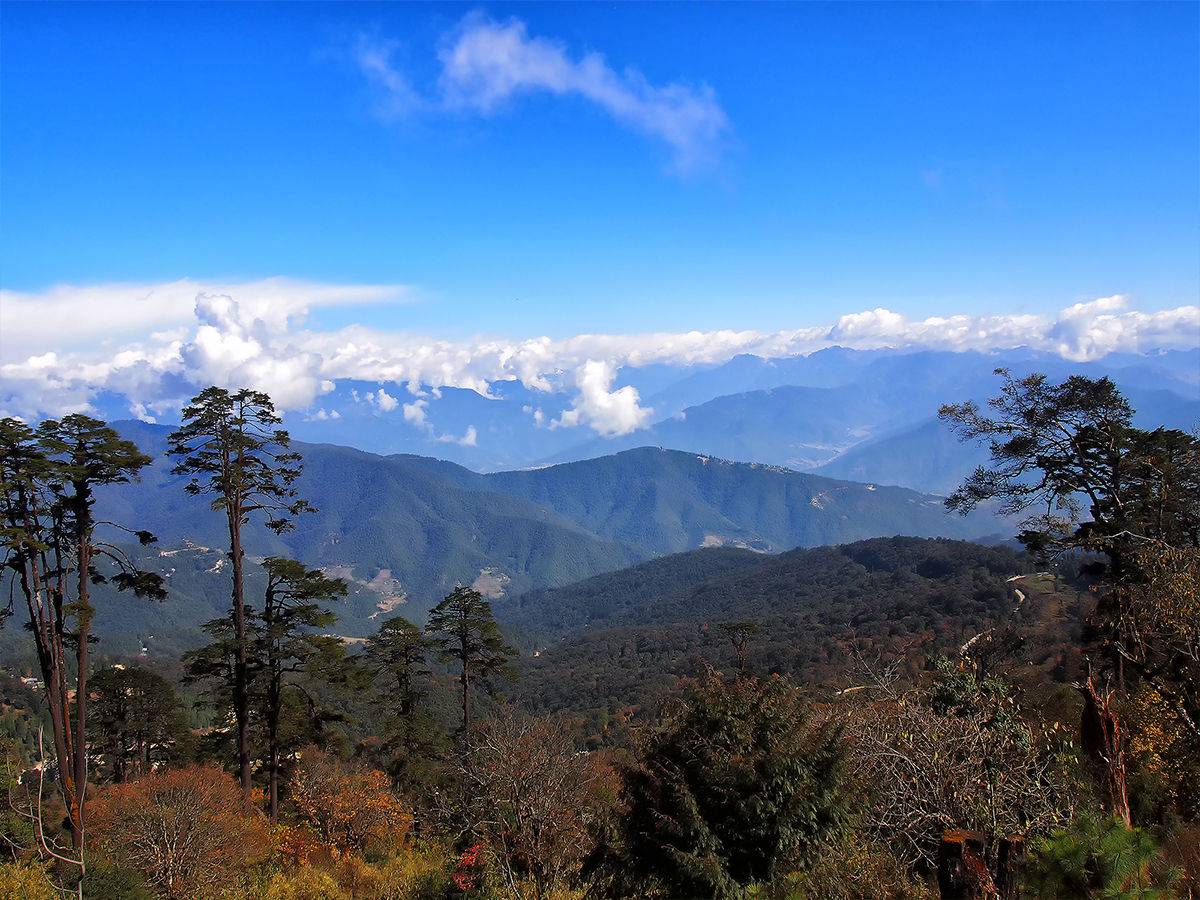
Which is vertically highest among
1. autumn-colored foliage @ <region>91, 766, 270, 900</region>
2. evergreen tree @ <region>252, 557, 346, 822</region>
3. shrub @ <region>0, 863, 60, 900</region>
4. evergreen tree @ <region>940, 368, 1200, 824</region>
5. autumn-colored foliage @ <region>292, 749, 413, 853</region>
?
evergreen tree @ <region>940, 368, 1200, 824</region>

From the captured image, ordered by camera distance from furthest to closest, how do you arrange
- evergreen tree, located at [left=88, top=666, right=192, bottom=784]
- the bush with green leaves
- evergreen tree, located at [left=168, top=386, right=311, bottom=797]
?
evergreen tree, located at [left=88, top=666, right=192, bottom=784]
evergreen tree, located at [left=168, top=386, right=311, bottom=797]
the bush with green leaves

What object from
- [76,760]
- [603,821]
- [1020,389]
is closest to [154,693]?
[76,760]

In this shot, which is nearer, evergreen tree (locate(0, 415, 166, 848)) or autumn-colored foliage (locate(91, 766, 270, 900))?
evergreen tree (locate(0, 415, 166, 848))

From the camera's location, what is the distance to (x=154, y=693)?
1273 inches

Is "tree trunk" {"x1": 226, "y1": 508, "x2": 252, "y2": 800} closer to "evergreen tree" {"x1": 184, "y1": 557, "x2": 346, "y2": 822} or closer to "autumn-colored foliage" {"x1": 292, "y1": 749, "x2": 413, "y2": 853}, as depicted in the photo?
"evergreen tree" {"x1": 184, "y1": 557, "x2": 346, "y2": 822}

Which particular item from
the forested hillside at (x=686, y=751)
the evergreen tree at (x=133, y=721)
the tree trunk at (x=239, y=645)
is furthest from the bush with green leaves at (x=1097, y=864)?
the evergreen tree at (x=133, y=721)

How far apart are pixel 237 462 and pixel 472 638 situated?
11.3 meters

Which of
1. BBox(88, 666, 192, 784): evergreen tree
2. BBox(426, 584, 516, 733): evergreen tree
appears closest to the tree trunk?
BBox(426, 584, 516, 733): evergreen tree

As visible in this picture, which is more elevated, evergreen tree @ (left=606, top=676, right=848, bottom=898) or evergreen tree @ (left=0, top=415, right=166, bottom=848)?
evergreen tree @ (left=0, top=415, right=166, bottom=848)

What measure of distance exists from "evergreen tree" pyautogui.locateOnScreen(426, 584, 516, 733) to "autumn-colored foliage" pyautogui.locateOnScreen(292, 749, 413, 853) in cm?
597

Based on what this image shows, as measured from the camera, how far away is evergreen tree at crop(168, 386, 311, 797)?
15.6 m

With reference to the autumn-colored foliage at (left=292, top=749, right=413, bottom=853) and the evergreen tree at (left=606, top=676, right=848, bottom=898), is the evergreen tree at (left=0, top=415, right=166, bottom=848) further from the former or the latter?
the evergreen tree at (left=606, top=676, right=848, bottom=898)

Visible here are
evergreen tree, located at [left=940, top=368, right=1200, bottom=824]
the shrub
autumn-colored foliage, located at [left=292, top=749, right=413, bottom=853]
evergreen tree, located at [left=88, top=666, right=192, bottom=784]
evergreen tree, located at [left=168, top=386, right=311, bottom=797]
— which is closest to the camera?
the shrub

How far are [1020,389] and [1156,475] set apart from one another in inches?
111
